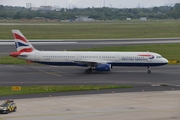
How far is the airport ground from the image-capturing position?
44969 mm

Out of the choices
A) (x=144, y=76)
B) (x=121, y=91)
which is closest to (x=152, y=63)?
(x=144, y=76)

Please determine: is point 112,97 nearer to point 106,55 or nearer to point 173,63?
point 106,55

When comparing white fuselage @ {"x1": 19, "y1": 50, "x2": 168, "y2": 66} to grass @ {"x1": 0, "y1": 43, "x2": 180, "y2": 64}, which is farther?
grass @ {"x1": 0, "y1": 43, "x2": 180, "y2": 64}

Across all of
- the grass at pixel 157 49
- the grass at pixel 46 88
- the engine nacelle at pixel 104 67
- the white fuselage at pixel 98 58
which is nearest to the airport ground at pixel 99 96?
the engine nacelle at pixel 104 67

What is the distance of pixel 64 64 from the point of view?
257ft

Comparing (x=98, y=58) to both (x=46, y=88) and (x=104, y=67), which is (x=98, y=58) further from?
(x=46, y=88)

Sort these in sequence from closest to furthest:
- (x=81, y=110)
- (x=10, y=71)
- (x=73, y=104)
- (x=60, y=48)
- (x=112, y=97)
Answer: (x=81, y=110) < (x=73, y=104) < (x=112, y=97) < (x=10, y=71) < (x=60, y=48)

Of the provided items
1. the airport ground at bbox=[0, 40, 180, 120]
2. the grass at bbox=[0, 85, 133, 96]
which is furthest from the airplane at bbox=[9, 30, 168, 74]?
the grass at bbox=[0, 85, 133, 96]

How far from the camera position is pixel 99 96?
55.2 metres

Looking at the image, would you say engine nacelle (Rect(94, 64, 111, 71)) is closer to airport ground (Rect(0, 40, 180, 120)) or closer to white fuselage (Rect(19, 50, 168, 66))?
airport ground (Rect(0, 40, 180, 120))

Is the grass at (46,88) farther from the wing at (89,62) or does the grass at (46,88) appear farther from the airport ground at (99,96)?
the wing at (89,62)

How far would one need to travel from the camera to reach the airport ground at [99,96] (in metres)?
45.0

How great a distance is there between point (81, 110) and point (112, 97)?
853 centimetres

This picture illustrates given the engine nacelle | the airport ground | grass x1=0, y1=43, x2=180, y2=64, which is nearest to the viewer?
the airport ground
